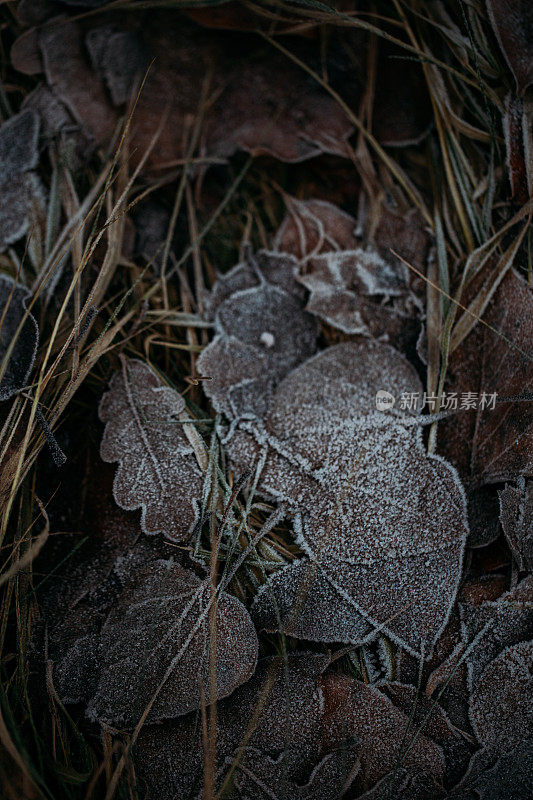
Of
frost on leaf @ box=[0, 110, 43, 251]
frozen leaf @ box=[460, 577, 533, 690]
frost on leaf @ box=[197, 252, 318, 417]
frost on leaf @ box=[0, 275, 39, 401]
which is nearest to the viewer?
frozen leaf @ box=[460, 577, 533, 690]

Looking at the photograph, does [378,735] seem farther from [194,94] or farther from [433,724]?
[194,94]

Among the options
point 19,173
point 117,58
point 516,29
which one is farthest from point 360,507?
point 117,58

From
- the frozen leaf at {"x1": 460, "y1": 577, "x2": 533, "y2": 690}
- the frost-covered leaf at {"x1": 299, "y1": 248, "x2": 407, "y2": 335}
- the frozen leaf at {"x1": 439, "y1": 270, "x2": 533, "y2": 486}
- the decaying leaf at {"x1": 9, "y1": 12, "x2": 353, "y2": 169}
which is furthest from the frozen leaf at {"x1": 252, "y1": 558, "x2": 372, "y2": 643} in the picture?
the decaying leaf at {"x1": 9, "y1": 12, "x2": 353, "y2": 169}

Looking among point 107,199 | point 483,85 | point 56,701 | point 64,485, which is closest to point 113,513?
point 64,485

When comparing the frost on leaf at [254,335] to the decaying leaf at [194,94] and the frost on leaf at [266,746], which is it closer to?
the decaying leaf at [194,94]

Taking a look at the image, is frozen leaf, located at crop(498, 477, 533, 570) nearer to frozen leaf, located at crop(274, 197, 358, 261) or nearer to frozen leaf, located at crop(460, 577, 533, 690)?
frozen leaf, located at crop(460, 577, 533, 690)

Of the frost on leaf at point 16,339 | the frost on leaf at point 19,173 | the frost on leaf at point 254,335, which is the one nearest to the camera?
the frost on leaf at point 16,339

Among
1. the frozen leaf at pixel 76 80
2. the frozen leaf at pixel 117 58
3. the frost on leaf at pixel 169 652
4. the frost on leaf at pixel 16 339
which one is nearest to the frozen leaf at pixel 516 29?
the frozen leaf at pixel 117 58
